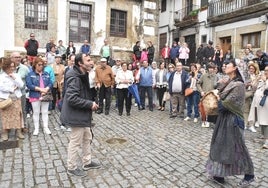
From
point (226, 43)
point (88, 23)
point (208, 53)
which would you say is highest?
Result: point (88, 23)

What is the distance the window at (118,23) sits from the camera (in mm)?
18656

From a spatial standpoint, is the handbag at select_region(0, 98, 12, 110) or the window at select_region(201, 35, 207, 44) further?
the window at select_region(201, 35, 207, 44)

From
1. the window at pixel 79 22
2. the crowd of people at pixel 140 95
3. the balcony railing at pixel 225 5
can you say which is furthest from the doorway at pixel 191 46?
the crowd of people at pixel 140 95

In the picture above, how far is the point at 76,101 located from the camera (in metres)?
4.29

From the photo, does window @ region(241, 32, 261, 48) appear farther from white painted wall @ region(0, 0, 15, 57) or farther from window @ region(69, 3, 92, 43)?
white painted wall @ region(0, 0, 15, 57)

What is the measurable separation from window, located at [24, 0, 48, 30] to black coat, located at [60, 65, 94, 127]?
1305 centimetres

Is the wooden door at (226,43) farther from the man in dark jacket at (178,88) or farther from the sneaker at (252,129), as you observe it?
the sneaker at (252,129)

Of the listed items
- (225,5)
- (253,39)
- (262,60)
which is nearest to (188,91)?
(262,60)

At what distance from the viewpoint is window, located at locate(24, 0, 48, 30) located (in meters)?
15.9

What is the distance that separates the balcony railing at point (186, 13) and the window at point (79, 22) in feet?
29.4

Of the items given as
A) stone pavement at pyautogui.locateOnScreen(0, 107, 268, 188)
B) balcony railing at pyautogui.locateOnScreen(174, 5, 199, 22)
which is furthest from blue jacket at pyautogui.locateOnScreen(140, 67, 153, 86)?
balcony railing at pyautogui.locateOnScreen(174, 5, 199, 22)

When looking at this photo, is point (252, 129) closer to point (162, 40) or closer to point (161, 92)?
point (161, 92)

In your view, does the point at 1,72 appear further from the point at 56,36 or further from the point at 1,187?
the point at 56,36

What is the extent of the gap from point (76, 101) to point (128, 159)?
1786 millimetres
